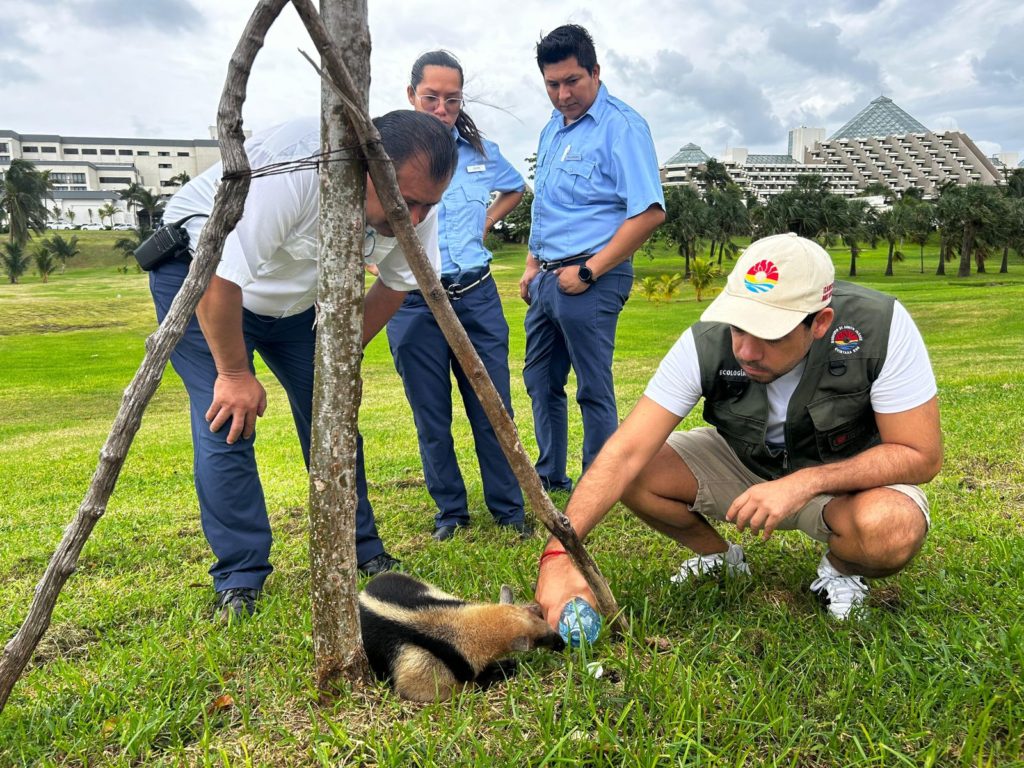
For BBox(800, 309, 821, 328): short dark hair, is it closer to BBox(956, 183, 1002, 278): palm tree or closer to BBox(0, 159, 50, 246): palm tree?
BBox(956, 183, 1002, 278): palm tree

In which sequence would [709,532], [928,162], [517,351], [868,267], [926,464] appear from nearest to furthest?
[926,464] → [709,532] → [517,351] → [868,267] → [928,162]

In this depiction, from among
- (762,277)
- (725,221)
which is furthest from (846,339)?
(725,221)

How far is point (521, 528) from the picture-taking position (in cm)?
482

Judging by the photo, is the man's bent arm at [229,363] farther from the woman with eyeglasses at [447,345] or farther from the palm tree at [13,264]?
the palm tree at [13,264]

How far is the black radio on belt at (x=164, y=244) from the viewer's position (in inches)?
133

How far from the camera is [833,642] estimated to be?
9.36ft

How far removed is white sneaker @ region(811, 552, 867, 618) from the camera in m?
3.11

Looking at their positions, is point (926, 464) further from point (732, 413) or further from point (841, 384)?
point (732, 413)

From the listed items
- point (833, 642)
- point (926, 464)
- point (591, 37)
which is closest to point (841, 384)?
point (926, 464)

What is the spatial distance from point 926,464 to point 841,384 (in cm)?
42

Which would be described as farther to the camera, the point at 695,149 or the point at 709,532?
the point at 695,149

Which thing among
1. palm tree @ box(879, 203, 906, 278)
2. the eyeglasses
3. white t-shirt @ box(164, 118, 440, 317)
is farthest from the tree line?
white t-shirt @ box(164, 118, 440, 317)

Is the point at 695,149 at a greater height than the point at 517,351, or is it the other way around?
the point at 695,149

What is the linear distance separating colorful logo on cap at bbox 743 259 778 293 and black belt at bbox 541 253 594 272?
208 cm
